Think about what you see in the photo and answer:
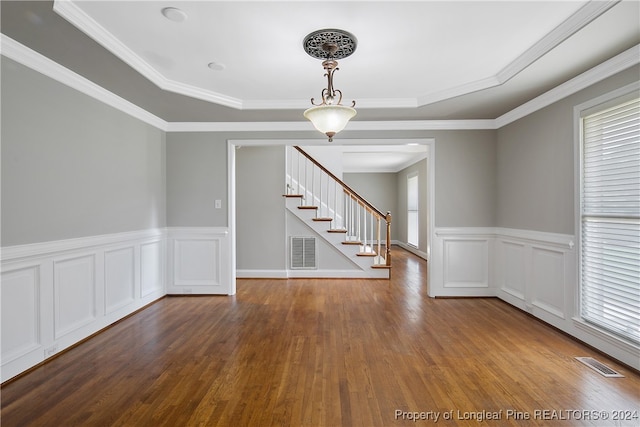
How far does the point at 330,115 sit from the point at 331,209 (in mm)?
3813

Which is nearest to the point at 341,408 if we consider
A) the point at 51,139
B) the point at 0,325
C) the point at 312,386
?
the point at 312,386

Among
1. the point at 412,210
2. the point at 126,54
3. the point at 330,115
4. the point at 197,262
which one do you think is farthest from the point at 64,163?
the point at 412,210

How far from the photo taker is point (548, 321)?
3.40 metres

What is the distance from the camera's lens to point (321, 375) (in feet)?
7.78

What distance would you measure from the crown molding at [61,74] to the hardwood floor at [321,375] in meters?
2.37

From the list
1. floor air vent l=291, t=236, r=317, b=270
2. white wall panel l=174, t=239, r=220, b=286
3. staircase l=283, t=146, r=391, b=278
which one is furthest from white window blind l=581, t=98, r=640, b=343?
white wall panel l=174, t=239, r=220, b=286

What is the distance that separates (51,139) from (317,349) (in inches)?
114

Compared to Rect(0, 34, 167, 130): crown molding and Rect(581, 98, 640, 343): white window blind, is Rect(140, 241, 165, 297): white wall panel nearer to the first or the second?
Rect(0, 34, 167, 130): crown molding

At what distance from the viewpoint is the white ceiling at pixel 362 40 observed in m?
2.10

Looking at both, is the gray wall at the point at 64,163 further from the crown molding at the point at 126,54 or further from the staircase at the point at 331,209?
the staircase at the point at 331,209

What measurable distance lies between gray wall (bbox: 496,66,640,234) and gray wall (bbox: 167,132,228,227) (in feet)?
12.6

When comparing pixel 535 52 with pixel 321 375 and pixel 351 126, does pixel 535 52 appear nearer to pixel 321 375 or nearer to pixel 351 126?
pixel 351 126

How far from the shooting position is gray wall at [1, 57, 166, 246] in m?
2.34

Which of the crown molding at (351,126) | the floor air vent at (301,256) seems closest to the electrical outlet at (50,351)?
Answer: the crown molding at (351,126)
